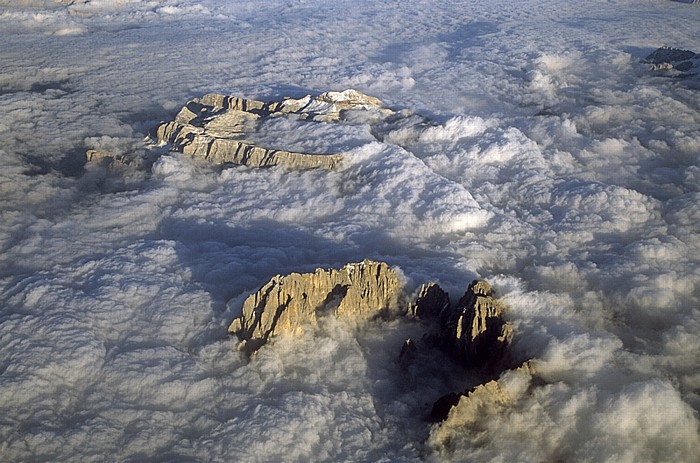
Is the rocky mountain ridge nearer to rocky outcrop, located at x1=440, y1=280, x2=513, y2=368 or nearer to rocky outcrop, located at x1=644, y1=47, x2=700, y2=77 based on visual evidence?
rocky outcrop, located at x1=440, y1=280, x2=513, y2=368

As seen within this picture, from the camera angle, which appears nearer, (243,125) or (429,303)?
(429,303)

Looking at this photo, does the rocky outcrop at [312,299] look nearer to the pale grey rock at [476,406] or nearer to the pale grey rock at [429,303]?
the pale grey rock at [429,303]

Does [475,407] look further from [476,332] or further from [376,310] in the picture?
[376,310]

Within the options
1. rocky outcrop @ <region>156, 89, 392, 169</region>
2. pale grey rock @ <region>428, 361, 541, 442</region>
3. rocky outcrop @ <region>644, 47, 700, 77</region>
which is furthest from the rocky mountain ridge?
rocky outcrop @ <region>644, 47, 700, 77</region>

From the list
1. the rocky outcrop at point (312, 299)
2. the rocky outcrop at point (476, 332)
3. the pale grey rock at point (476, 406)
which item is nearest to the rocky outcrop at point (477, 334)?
the rocky outcrop at point (476, 332)

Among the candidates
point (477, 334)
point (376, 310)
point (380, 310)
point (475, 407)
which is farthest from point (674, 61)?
point (475, 407)

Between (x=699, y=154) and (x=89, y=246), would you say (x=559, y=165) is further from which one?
(x=89, y=246)

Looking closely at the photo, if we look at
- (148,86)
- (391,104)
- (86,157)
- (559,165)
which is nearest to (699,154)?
(559,165)
